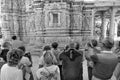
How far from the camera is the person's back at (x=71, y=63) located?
5566mm

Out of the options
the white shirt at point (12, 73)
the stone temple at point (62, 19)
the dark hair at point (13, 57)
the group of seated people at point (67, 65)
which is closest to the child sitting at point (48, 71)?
the group of seated people at point (67, 65)

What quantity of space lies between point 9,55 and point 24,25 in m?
17.6

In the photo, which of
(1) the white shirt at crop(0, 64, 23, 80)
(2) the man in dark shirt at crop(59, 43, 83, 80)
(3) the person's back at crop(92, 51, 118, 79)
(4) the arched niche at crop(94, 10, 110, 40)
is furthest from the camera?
(4) the arched niche at crop(94, 10, 110, 40)

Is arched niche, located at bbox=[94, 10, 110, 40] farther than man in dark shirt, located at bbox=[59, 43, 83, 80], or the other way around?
arched niche, located at bbox=[94, 10, 110, 40]

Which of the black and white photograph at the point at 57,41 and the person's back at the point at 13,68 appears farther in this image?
the black and white photograph at the point at 57,41

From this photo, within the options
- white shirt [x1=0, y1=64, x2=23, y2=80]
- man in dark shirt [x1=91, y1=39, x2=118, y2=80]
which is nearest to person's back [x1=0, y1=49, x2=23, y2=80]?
white shirt [x1=0, y1=64, x2=23, y2=80]

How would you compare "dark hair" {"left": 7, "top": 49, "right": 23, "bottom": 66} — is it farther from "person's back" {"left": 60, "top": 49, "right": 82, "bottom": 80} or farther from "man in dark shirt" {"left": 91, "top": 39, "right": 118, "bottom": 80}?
"person's back" {"left": 60, "top": 49, "right": 82, "bottom": 80}

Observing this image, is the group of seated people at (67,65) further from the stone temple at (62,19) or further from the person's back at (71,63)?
the stone temple at (62,19)

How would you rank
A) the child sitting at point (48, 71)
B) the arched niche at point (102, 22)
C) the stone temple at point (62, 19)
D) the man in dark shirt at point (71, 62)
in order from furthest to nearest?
1. the arched niche at point (102, 22)
2. the stone temple at point (62, 19)
3. the man in dark shirt at point (71, 62)
4. the child sitting at point (48, 71)

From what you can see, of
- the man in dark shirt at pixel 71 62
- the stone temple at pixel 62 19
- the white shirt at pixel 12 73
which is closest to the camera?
the white shirt at pixel 12 73

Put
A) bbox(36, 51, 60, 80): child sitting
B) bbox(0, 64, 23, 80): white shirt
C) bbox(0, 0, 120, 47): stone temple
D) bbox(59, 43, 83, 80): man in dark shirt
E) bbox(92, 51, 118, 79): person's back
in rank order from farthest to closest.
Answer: bbox(0, 0, 120, 47): stone temple
bbox(59, 43, 83, 80): man in dark shirt
bbox(92, 51, 118, 79): person's back
bbox(36, 51, 60, 80): child sitting
bbox(0, 64, 23, 80): white shirt

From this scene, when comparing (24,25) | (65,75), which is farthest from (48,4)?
(65,75)

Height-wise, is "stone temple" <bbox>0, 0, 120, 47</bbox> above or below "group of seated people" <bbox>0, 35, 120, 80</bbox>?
above

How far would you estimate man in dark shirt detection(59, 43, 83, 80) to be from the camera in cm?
557
